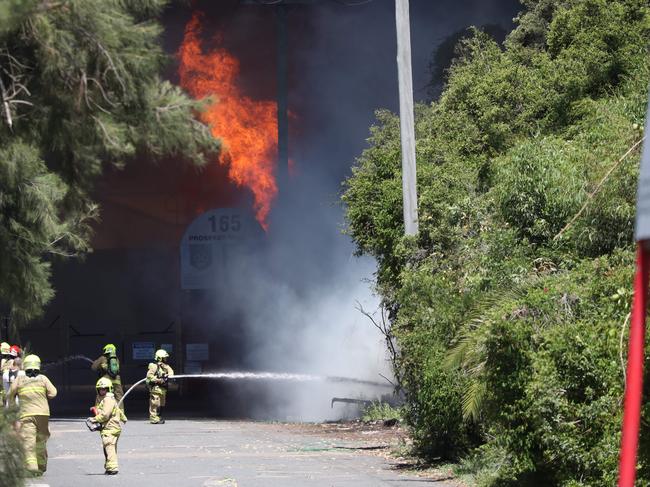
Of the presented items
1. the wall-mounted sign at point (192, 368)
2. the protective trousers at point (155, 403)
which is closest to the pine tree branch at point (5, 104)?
the protective trousers at point (155, 403)

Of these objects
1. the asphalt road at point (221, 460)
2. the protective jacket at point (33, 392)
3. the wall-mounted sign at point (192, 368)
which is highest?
the wall-mounted sign at point (192, 368)

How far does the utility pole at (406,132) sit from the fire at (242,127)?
1815 centimetres

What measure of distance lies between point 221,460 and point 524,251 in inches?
228

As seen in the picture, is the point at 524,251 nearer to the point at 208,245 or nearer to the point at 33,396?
the point at 33,396

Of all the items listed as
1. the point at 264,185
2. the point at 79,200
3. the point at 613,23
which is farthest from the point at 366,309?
the point at 79,200

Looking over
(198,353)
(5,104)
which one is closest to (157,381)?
(198,353)

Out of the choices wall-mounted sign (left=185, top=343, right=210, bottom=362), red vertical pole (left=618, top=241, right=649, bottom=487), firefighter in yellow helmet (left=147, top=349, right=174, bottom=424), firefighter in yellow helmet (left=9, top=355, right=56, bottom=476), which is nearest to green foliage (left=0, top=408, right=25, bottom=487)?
red vertical pole (left=618, top=241, right=649, bottom=487)

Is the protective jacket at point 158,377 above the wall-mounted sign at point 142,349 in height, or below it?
A: below

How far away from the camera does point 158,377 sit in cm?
2355

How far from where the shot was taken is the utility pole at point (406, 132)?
54.0 ft

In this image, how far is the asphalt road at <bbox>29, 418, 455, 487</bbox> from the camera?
13.4 m

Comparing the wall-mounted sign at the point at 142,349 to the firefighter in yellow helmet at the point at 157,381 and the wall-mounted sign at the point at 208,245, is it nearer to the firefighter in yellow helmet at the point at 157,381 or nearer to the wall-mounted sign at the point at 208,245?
the wall-mounted sign at the point at 208,245

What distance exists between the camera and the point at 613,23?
17516 mm

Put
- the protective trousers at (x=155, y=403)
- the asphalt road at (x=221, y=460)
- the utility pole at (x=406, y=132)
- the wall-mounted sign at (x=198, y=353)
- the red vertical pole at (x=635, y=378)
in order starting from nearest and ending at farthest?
the red vertical pole at (x=635, y=378), the asphalt road at (x=221, y=460), the utility pole at (x=406, y=132), the protective trousers at (x=155, y=403), the wall-mounted sign at (x=198, y=353)
